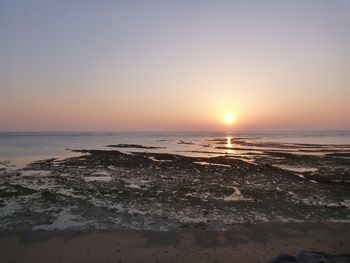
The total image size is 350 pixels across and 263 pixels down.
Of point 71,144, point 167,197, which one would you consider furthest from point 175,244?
point 71,144

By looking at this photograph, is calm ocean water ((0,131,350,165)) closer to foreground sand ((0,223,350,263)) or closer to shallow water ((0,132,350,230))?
shallow water ((0,132,350,230))

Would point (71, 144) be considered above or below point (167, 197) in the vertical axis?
above

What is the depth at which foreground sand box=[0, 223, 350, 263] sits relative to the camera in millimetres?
10445

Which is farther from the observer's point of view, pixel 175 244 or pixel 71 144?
pixel 71 144

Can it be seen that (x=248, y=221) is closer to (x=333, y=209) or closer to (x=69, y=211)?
(x=333, y=209)

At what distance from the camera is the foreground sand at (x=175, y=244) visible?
10445mm

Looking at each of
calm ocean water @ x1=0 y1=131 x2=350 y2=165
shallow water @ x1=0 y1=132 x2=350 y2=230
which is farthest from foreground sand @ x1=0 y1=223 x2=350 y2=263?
calm ocean water @ x1=0 y1=131 x2=350 y2=165

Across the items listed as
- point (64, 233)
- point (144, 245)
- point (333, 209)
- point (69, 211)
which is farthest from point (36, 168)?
point (333, 209)

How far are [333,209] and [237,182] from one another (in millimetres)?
7598

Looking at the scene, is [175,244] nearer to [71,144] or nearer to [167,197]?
[167,197]

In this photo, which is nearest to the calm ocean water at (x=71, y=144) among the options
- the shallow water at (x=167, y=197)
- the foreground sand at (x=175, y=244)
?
the shallow water at (x=167, y=197)

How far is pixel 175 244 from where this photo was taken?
1141 centimetres

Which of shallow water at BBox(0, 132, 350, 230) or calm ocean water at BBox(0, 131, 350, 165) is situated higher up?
calm ocean water at BBox(0, 131, 350, 165)

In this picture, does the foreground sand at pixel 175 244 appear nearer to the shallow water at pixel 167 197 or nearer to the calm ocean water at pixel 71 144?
the shallow water at pixel 167 197
